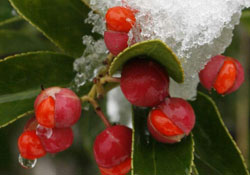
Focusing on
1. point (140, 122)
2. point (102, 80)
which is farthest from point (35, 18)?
point (140, 122)

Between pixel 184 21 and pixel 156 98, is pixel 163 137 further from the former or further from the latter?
pixel 184 21

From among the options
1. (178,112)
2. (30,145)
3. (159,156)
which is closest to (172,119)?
(178,112)

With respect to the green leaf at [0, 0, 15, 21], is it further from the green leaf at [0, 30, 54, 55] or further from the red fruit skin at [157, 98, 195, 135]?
the red fruit skin at [157, 98, 195, 135]

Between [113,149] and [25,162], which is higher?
[113,149]

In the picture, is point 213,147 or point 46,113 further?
point 213,147

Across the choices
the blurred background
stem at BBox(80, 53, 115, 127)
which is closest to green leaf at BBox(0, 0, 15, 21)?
the blurred background

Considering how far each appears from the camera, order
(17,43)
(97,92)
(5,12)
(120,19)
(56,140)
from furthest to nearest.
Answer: (17,43) → (5,12) → (97,92) → (56,140) → (120,19)

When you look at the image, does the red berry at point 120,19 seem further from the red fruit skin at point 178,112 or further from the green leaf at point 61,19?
the green leaf at point 61,19
